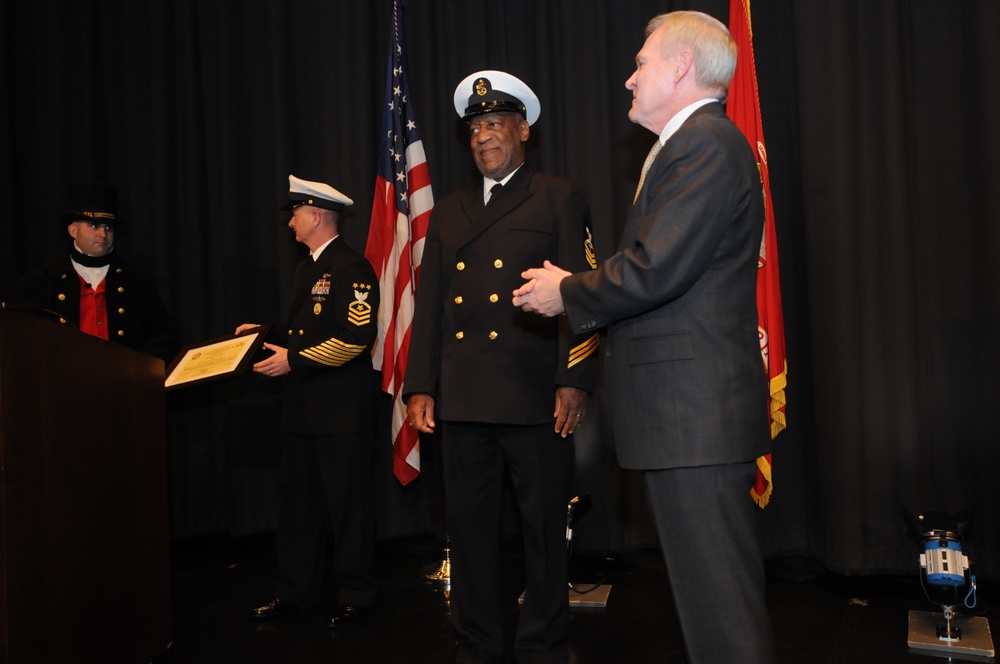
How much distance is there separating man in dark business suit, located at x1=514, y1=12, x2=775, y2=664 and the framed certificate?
69.6 inches

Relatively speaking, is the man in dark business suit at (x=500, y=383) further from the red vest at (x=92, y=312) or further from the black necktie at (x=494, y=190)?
the red vest at (x=92, y=312)

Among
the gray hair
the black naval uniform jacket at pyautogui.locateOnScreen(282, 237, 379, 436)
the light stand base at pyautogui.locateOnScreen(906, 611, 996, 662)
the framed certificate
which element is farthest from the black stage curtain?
the gray hair

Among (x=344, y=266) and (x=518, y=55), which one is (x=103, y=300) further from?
(x=518, y=55)

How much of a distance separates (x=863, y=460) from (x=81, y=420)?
2957 millimetres

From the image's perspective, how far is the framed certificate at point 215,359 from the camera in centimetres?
323

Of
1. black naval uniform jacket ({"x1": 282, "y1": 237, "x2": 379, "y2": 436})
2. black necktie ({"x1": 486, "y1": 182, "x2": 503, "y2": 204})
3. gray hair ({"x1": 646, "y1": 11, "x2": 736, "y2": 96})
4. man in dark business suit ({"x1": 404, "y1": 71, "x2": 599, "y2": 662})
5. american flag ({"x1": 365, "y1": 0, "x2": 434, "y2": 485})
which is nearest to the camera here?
gray hair ({"x1": 646, "y1": 11, "x2": 736, "y2": 96})

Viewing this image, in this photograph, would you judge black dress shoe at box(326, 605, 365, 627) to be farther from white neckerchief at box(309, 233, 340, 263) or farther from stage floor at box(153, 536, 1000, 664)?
white neckerchief at box(309, 233, 340, 263)

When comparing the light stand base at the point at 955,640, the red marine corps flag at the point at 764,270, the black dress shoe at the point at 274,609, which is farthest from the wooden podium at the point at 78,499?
the light stand base at the point at 955,640

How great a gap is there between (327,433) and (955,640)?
7.61ft

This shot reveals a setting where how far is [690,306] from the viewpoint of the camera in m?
1.81

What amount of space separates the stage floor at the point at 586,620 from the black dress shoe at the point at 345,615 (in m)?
0.03

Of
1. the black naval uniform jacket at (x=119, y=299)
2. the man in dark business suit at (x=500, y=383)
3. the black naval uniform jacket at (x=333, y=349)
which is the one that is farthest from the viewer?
the black naval uniform jacket at (x=119, y=299)

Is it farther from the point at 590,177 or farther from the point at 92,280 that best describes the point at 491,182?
the point at 92,280

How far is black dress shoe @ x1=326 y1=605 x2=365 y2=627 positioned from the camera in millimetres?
3252
